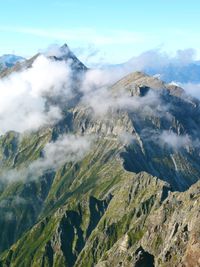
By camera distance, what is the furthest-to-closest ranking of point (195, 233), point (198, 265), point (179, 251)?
point (179, 251) → point (195, 233) → point (198, 265)

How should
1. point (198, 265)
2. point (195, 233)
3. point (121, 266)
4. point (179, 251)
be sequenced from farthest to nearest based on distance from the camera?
point (121, 266)
point (179, 251)
point (195, 233)
point (198, 265)

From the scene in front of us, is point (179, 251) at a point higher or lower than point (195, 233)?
lower

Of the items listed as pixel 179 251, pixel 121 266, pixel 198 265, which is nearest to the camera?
pixel 198 265

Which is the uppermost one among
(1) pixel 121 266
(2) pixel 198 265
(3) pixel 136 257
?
(2) pixel 198 265

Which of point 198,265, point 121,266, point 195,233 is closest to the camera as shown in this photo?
point 198,265

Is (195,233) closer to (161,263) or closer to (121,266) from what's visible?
(161,263)

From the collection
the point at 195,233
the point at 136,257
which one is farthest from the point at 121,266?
the point at 195,233

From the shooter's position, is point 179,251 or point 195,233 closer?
point 195,233

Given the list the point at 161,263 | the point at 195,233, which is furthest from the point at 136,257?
the point at 195,233

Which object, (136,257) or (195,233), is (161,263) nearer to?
(136,257)
